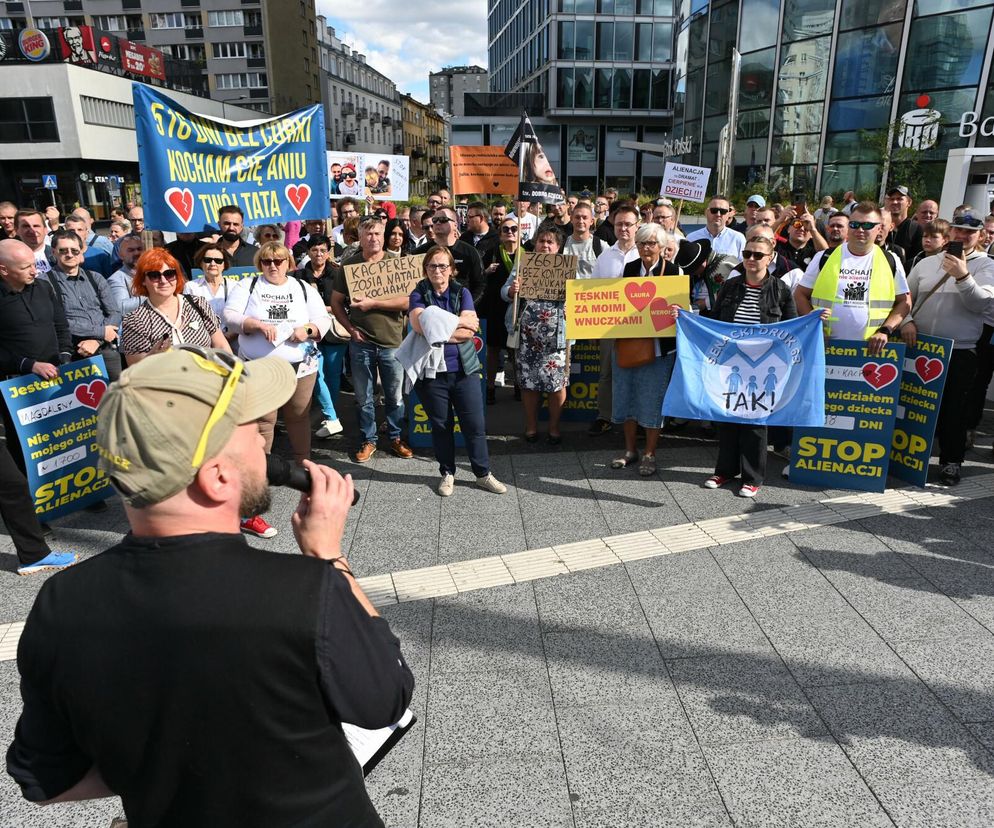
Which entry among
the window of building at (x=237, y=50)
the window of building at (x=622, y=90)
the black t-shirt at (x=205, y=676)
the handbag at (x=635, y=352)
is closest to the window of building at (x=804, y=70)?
the handbag at (x=635, y=352)

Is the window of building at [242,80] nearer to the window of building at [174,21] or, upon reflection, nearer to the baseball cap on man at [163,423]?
the window of building at [174,21]

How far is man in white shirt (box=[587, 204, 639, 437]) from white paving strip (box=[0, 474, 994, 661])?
73.9 inches

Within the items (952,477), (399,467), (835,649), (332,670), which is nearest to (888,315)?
(952,477)

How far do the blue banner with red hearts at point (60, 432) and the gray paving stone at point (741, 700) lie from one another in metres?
3.86

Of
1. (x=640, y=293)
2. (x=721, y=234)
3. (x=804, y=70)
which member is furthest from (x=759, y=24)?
(x=640, y=293)

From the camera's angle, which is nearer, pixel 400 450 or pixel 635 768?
pixel 635 768

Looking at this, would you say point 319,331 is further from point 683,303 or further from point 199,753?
point 199,753

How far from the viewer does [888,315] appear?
5.35 meters

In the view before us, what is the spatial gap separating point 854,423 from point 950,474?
92cm

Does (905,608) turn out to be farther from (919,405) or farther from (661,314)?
(661,314)

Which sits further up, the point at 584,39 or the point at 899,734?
the point at 584,39

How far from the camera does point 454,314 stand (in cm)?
538

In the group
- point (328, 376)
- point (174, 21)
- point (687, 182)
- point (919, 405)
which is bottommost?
point (328, 376)

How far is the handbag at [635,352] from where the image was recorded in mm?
5703
